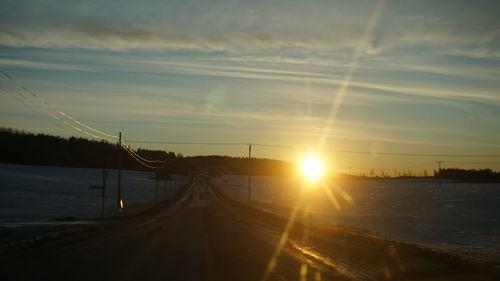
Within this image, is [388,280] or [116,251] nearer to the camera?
→ [388,280]

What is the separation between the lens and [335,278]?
10945 millimetres

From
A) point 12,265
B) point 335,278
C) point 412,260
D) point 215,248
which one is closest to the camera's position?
point 335,278

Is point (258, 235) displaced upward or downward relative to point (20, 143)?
downward

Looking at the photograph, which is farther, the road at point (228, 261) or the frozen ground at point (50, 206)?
the frozen ground at point (50, 206)

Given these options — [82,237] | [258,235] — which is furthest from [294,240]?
[82,237]

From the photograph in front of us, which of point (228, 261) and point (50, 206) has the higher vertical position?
point (228, 261)

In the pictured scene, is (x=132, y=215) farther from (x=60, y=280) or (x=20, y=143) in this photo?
(x=20, y=143)

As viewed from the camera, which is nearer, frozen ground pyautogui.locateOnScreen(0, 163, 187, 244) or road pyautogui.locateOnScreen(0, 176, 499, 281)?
road pyautogui.locateOnScreen(0, 176, 499, 281)

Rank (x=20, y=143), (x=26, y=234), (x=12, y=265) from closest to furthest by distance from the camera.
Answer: (x=12, y=265), (x=26, y=234), (x=20, y=143)

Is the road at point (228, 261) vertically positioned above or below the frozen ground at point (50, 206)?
above

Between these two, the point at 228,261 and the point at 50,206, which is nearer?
the point at 228,261

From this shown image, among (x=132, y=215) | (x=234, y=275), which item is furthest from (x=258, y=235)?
(x=132, y=215)

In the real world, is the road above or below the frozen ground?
above

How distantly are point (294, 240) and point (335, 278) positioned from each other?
28.8 ft
